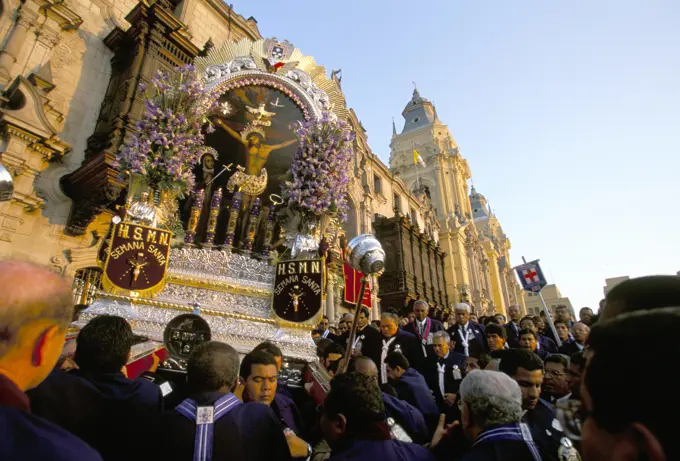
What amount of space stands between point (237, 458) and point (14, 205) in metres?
8.33

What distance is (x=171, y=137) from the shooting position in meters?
6.38

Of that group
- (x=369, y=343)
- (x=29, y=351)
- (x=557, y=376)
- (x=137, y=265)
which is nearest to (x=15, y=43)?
(x=137, y=265)

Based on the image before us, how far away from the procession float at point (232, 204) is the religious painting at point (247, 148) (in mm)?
22

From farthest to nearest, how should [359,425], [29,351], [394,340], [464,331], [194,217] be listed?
[194,217] → [464,331] → [394,340] → [359,425] → [29,351]

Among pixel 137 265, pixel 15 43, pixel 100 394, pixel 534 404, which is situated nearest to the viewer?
pixel 100 394

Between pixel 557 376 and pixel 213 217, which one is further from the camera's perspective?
pixel 213 217

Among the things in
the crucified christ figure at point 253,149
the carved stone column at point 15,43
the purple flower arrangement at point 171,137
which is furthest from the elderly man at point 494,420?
the carved stone column at point 15,43

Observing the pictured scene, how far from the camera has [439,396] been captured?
5.11m

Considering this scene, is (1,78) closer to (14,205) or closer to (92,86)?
(92,86)

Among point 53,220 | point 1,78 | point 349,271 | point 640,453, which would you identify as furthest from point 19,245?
point 349,271

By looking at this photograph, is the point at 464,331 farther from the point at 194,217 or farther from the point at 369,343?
the point at 194,217

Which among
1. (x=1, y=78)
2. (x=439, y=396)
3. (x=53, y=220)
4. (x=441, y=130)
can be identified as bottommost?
(x=439, y=396)

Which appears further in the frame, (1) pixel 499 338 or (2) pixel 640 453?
(1) pixel 499 338

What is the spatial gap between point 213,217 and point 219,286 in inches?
62.2
